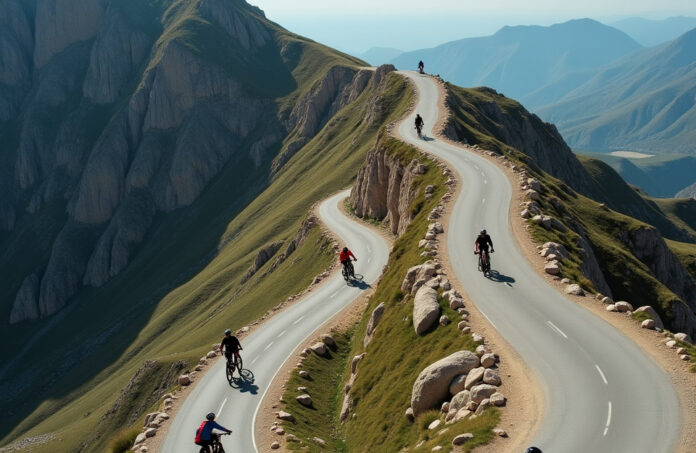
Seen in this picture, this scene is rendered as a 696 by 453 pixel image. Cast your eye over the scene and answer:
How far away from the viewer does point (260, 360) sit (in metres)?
42.1

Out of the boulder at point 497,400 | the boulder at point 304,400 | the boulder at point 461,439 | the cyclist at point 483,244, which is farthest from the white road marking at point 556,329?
the boulder at point 304,400

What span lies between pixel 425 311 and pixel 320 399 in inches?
383

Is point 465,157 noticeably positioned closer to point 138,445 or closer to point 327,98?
point 138,445

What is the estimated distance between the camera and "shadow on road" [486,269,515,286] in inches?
1427

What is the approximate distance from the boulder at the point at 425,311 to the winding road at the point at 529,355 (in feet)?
7.45

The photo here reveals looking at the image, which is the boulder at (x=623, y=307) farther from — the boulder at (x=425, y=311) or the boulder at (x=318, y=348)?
the boulder at (x=318, y=348)

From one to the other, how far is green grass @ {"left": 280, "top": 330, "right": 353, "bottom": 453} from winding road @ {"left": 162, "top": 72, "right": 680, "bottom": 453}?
1.85m

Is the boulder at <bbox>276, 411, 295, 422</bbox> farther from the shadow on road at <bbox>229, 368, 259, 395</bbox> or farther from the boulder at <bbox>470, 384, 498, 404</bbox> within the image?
the boulder at <bbox>470, 384, 498, 404</bbox>

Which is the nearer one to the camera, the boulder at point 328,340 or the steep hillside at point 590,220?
the boulder at point 328,340

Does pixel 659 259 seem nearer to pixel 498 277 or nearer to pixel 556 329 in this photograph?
pixel 498 277

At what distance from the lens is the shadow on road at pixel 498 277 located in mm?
36250

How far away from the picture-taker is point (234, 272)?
12775 centimetres

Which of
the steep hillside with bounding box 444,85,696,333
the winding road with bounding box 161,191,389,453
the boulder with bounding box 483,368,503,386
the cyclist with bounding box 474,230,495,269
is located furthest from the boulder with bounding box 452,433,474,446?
the steep hillside with bounding box 444,85,696,333

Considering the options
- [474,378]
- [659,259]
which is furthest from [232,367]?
[659,259]
